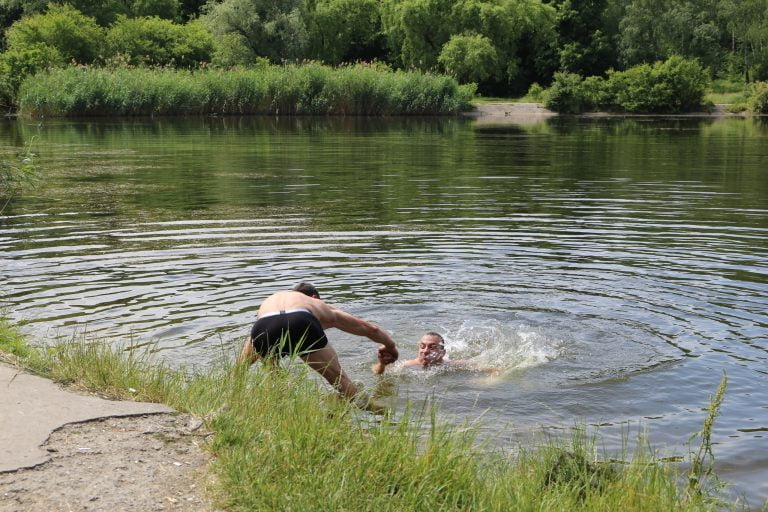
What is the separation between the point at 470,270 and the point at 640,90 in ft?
195

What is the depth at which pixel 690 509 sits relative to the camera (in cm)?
498

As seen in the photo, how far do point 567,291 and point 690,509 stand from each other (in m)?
6.99

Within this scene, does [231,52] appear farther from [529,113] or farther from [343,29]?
[529,113]

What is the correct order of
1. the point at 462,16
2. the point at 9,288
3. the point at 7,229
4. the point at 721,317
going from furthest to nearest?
1. the point at 462,16
2. the point at 7,229
3. the point at 9,288
4. the point at 721,317

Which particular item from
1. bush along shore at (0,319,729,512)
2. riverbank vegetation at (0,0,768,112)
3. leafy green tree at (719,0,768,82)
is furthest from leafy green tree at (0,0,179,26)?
bush along shore at (0,319,729,512)

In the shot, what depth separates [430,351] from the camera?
9.22 metres

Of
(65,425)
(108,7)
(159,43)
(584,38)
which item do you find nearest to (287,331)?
(65,425)

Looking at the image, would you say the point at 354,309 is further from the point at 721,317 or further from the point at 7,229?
the point at 7,229

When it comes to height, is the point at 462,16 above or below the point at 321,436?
above

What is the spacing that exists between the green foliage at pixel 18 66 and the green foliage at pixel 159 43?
25.2ft

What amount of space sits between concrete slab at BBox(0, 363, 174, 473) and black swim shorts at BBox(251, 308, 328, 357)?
138 centimetres

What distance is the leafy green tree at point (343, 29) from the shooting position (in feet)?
A: 264

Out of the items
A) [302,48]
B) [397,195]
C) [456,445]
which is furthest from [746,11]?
[456,445]

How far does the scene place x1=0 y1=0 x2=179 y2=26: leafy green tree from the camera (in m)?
76.5
